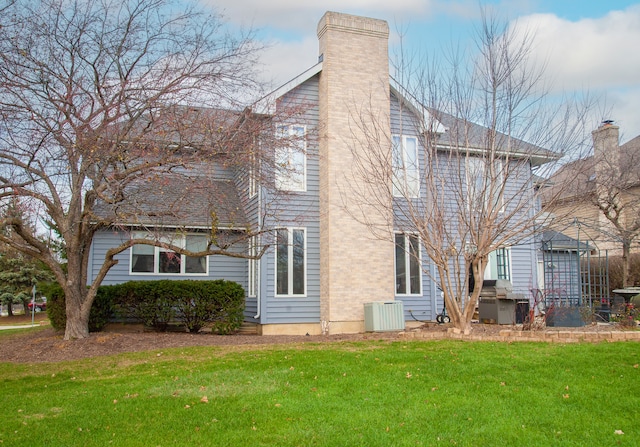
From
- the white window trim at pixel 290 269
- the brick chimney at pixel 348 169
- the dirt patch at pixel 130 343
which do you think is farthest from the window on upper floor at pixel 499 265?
the white window trim at pixel 290 269

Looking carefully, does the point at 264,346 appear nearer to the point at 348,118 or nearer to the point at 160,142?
the point at 160,142

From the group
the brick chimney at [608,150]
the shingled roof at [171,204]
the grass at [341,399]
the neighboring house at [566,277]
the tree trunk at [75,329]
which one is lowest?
the grass at [341,399]

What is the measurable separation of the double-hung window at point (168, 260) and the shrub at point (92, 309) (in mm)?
1738

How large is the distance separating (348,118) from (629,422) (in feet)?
36.7

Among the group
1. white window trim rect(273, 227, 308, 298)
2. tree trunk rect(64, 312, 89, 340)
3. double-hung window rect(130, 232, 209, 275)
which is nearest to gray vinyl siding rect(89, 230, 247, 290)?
double-hung window rect(130, 232, 209, 275)

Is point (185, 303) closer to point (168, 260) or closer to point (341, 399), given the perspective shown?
point (168, 260)

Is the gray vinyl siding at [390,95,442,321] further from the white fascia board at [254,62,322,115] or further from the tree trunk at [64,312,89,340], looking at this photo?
the tree trunk at [64,312,89,340]

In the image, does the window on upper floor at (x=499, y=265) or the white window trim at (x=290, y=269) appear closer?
the white window trim at (x=290, y=269)

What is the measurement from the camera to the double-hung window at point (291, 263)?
611 inches

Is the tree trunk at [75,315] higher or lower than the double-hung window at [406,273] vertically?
lower

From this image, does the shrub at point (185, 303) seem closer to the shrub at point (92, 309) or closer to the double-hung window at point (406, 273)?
the shrub at point (92, 309)

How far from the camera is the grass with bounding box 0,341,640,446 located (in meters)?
5.86

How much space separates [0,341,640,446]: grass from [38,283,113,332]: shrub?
14.5 feet

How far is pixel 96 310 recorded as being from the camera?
14914mm
